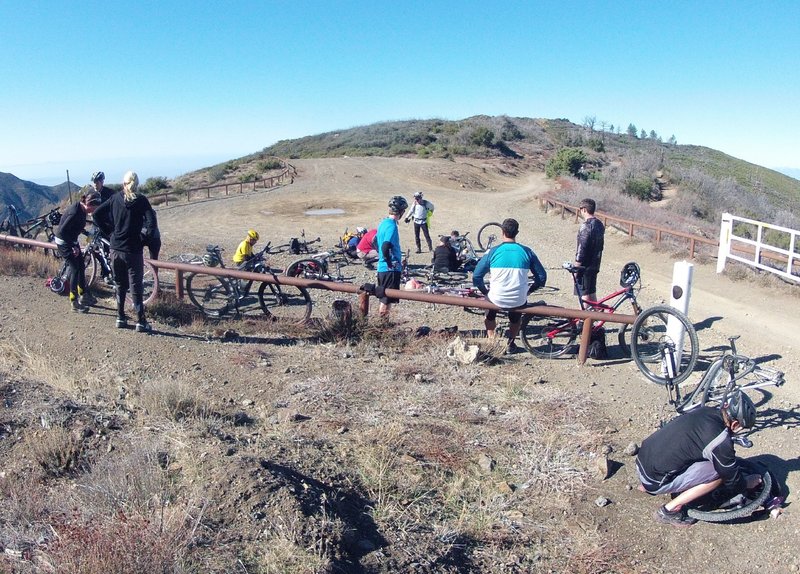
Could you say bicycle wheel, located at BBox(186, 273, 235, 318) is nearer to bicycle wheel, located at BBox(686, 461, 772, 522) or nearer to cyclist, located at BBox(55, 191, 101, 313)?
cyclist, located at BBox(55, 191, 101, 313)

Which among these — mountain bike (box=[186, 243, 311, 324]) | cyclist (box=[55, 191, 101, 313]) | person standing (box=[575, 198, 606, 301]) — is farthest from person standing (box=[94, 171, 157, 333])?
person standing (box=[575, 198, 606, 301])

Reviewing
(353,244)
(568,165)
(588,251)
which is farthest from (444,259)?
(568,165)

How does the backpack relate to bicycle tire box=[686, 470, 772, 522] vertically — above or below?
above

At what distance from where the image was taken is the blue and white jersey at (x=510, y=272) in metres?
7.31

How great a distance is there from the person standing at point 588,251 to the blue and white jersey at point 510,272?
134 cm

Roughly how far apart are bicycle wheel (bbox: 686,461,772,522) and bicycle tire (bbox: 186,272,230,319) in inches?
264

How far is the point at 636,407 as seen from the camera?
6.38 m

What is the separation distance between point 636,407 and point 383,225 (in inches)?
153

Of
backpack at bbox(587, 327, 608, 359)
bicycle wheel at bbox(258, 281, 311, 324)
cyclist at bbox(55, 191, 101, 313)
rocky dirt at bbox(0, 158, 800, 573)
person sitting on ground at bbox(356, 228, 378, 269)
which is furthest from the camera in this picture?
person sitting on ground at bbox(356, 228, 378, 269)

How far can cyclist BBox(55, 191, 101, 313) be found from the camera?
843 cm

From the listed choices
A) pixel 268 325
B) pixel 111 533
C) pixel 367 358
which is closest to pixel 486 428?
pixel 367 358

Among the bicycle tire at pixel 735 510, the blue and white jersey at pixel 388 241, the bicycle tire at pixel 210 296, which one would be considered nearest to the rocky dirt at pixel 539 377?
the bicycle tire at pixel 735 510

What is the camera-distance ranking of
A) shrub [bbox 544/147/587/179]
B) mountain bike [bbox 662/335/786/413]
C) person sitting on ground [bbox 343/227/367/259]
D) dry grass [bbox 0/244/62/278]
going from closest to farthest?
mountain bike [bbox 662/335/786/413] → dry grass [bbox 0/244/62/278] → person sitting on ground [bbox 343/227/367/259] → shrub [bbox 544/147/587/179]

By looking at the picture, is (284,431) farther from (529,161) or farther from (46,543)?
(529,161)
